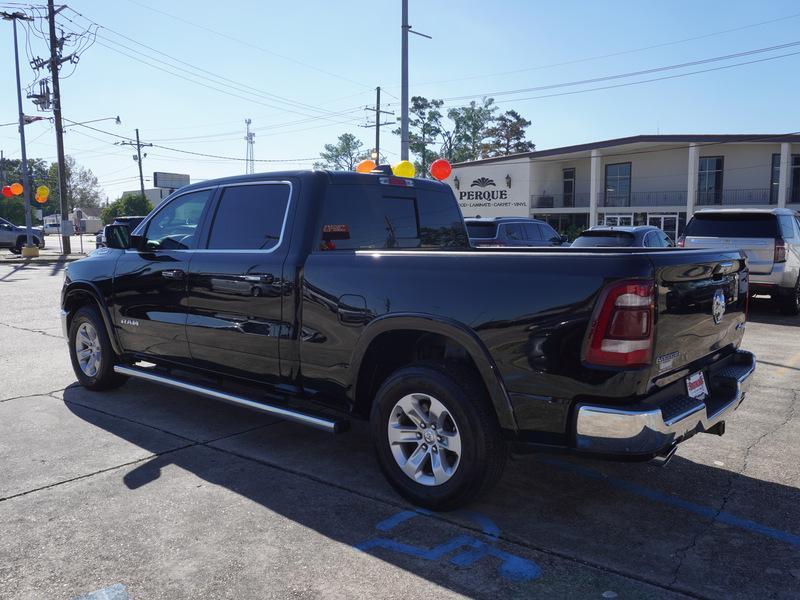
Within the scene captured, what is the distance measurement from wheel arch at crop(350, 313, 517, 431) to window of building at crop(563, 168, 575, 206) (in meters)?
39.7

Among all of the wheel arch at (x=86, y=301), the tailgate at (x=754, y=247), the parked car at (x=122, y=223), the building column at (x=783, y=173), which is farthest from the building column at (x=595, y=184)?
the wheel arch at (x=86, y=301)

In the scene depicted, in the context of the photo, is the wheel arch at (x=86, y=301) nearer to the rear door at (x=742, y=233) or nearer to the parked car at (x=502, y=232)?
the rear door at (x=742, y=233)

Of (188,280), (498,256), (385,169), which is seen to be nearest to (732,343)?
(498,256)

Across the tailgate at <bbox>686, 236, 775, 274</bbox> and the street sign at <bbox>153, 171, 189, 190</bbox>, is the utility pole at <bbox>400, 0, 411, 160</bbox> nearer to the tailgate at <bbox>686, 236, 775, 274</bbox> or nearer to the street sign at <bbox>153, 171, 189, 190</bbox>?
the tailgate at <bbox>686, 236, 775, 274</bbox>

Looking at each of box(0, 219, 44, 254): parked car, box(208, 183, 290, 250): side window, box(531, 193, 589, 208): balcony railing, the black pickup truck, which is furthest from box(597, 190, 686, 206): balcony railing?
box(208, 183, 290, 250): side window

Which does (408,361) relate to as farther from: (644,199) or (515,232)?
(644,199)

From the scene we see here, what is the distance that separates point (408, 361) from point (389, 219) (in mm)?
1175

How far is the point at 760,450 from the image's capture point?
4625 mm

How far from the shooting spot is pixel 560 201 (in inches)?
1660

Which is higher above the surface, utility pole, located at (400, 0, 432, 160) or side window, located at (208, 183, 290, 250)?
utility pole, located at (400, 0, 432, 160)

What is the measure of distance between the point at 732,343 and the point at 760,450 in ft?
3.35

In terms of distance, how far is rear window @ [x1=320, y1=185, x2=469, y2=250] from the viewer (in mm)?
4395

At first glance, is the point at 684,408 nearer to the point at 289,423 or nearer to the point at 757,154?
the point at 289,423

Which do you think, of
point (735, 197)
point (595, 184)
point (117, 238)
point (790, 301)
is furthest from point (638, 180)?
point (117, 238)
